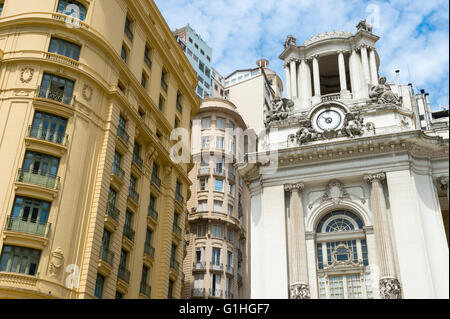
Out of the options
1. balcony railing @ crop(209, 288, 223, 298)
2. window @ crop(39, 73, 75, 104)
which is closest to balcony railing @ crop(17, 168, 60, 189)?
window @ crop(39, 73, 75, 104)

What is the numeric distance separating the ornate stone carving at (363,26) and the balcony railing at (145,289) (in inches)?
1037

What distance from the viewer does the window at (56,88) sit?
32.9m

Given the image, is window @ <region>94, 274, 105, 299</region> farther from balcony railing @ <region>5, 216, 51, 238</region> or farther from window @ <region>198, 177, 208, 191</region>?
window @ <region>198, 177, 208, 191</region>

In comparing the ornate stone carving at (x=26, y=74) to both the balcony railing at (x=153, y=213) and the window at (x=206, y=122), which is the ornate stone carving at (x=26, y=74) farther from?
the window at (x=206, y=122)

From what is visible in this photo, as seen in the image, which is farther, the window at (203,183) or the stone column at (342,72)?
the window at (203,183)

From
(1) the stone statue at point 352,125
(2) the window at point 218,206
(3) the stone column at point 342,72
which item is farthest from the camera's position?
(2) the window at point 218,206

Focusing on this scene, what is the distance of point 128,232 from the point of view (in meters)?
34.9

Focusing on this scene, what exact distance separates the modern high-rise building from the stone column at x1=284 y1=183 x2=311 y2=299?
159ft

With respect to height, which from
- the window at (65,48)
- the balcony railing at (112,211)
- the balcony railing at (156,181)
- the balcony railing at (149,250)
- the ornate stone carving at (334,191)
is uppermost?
the window at (65,48)

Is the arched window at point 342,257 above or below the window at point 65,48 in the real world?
below

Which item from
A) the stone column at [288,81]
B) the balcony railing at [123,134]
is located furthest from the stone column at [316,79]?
the balcony railing at [123,134]

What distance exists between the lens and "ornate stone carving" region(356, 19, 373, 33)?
4491 cm
